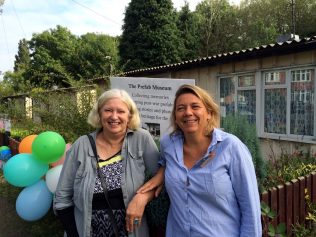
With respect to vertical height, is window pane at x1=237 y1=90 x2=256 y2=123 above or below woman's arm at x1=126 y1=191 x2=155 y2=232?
above

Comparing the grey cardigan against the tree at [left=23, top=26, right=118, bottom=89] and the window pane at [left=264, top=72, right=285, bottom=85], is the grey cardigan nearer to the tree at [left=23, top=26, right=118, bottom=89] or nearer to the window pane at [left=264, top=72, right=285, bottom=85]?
the window pane at [left=264, top=72, right=285, bottom=85]

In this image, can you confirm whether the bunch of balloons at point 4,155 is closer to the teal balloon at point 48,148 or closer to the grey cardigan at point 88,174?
the teal balloon at point 48,148

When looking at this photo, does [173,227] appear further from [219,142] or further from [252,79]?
[252,79]

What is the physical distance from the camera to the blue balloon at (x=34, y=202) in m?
3.41

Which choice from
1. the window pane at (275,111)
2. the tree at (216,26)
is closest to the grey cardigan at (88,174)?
the window pane at (275,111)

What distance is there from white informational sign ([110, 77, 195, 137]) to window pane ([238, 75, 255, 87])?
4269 mm

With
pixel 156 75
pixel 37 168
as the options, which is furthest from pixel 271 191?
pixel 156 75

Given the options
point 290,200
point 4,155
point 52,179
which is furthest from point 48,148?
point 4,155

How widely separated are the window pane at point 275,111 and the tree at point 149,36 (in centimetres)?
1516

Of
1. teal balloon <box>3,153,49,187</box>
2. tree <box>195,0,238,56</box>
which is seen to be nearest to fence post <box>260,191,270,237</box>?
teal balloon <box>3,153,49,187</box>

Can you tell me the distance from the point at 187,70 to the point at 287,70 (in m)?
3.65

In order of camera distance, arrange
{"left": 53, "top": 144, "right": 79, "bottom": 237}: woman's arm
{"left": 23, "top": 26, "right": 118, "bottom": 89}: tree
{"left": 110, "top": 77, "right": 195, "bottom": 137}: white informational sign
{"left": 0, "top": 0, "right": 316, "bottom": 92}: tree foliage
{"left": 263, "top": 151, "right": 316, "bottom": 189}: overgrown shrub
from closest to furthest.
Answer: {"left": 53, "top": 144, "right": 79, "bottom": 237}: woman's arm
{"left": 263, "top": 151, "right": 316, "bottom": 189}: overgrown shrub
{"left": 110, "top": 77, "right": 195, "bottom": 137}: white informational sign
{"left": 0, "top": 0, "right": 316, "bottom": 92}: tree foliage
{"left": 23, "top": 26, "right": 118, "bottom": 89}: tree

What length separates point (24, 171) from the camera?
3545mm

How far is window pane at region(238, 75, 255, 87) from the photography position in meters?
8.18
